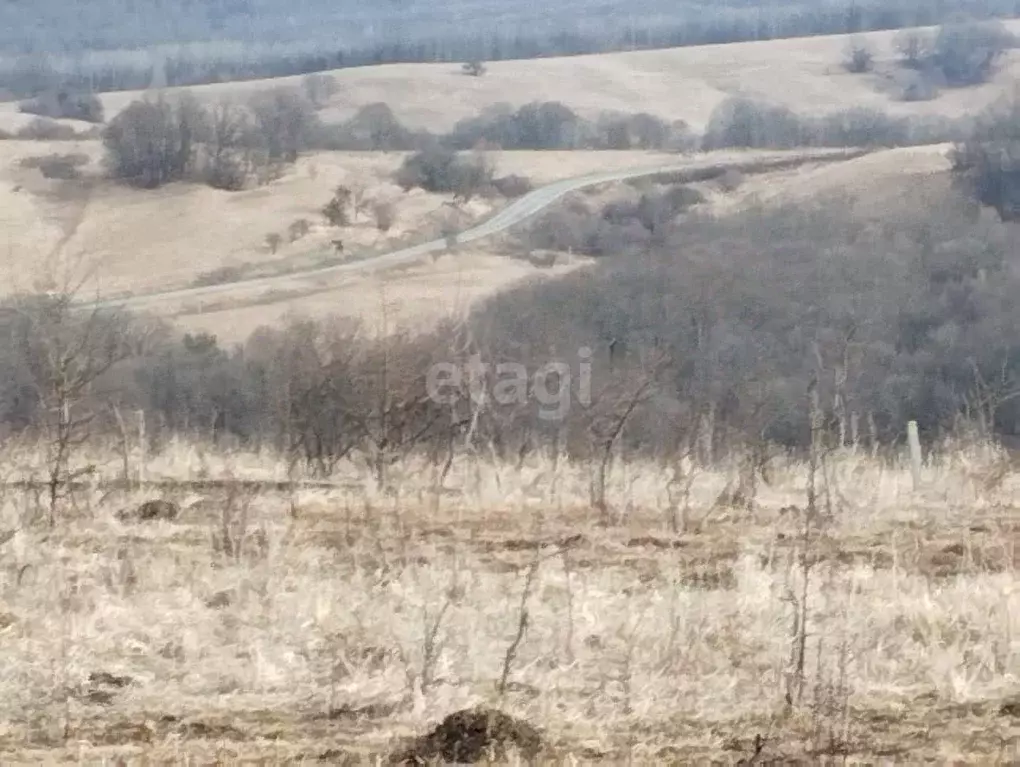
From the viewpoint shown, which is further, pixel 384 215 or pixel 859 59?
pixel 859 59

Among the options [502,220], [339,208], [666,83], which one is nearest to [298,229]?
[339,208]

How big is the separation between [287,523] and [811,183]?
17066 mm

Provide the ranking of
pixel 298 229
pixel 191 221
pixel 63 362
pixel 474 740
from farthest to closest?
pixel 191 221 → pixel 298 229 → pixel 63 362 → pixel 474 740

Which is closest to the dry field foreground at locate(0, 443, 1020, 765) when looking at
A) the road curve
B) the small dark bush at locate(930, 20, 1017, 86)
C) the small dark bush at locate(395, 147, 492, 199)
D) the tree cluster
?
the road curve

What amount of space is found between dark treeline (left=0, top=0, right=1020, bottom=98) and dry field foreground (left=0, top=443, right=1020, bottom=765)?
59.2ft

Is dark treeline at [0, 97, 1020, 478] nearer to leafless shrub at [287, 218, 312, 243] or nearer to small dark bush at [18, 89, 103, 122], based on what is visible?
A: leafless shrub at [287, 218, 312, 243]

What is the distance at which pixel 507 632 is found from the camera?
4.49m

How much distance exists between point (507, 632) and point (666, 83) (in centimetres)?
2377

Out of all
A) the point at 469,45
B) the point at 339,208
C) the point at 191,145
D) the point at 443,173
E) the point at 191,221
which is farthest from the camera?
the point at 469,45

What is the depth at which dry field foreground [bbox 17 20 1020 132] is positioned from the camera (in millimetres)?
24938

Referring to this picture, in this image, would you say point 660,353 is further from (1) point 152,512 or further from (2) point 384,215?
(2) point 384,215

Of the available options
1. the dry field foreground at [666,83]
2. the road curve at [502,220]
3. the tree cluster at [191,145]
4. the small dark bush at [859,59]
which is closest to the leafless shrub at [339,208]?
the tree cluster at [191,145]

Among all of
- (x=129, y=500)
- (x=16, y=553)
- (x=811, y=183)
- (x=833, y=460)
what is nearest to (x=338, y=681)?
(x=16, y=553)

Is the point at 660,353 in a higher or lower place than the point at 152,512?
lower
